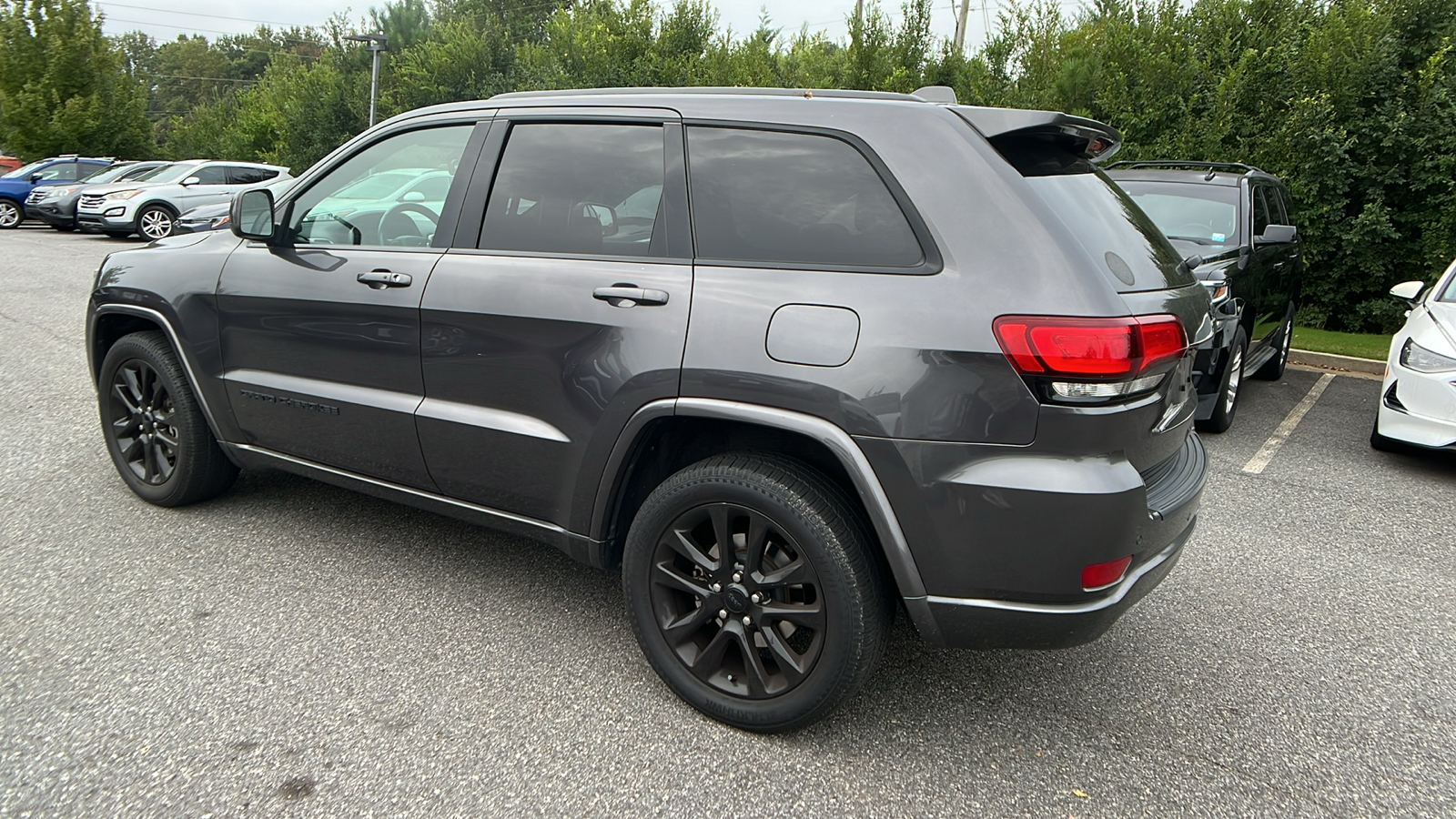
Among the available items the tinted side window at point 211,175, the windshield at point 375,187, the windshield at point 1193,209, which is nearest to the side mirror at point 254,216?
the windshield at point 375,187

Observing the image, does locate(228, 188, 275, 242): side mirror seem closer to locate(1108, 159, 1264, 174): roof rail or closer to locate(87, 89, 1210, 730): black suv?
locate(87, 89, 1210, 730): black suv

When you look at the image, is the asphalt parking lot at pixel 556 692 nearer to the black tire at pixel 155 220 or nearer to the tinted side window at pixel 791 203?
the tinted side window at pixel 791 203

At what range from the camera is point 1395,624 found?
3621 millimetres

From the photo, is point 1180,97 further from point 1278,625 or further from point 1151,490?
point 1151,490

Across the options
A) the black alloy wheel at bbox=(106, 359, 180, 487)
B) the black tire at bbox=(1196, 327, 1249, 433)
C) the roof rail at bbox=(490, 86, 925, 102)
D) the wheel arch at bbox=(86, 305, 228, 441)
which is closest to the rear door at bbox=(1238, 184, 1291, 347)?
the black tire at bbox=(1196, 327, 1249, 433)

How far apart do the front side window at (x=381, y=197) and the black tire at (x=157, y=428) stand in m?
0.98

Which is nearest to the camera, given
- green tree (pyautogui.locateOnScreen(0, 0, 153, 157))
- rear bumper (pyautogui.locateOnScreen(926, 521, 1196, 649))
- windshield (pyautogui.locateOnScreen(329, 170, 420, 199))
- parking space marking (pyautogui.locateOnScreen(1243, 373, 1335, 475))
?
rear bumper (pyautogui.locateOnScreen(926, 521, 1196, 649))

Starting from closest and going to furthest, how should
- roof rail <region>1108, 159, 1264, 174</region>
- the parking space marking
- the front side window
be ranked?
the front side window < the parking space marking < roof rail <region>1108, 159, 1264, 174</region>

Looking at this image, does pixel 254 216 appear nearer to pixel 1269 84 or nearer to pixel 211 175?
pixel 1269 84

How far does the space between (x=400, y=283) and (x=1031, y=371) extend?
2.07 m

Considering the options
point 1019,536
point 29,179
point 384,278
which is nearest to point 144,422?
point 384,278

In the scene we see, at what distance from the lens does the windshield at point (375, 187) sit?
3.55 metres

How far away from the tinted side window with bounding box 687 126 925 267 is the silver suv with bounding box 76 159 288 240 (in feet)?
62.5

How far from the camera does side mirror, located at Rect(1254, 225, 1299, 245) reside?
6.41 metres
